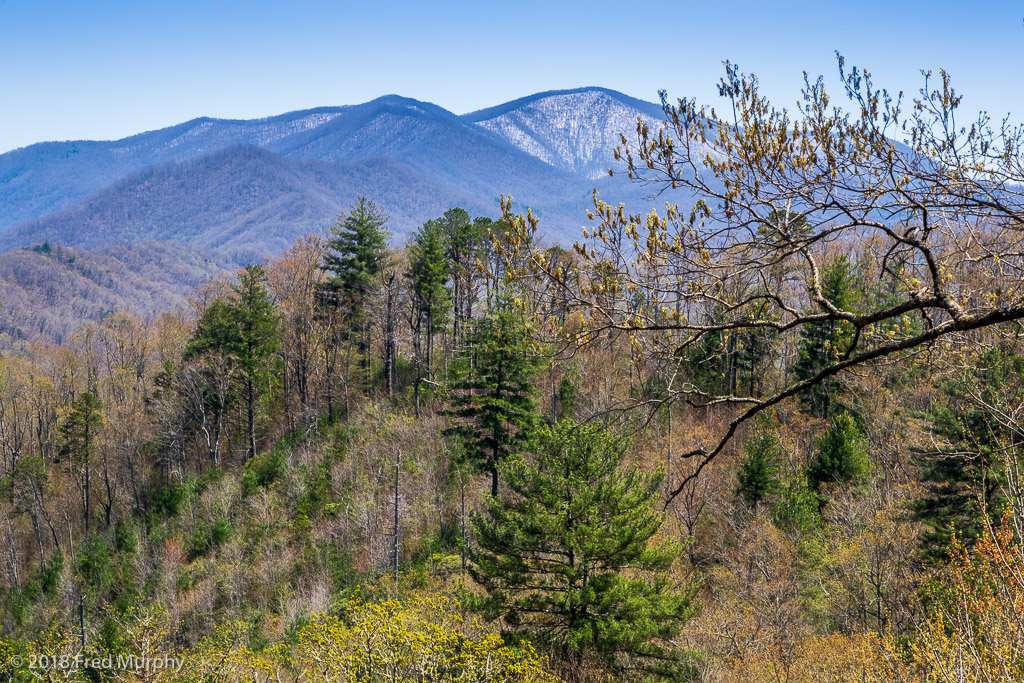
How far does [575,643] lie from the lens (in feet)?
48.2

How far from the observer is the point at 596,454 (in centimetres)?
1620

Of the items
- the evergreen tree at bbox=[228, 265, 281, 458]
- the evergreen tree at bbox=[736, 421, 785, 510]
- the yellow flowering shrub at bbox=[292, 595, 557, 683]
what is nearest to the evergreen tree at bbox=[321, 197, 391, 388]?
the evergreen tree at bbox=[228, 265, 281, 458]

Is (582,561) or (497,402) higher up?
(497,402)

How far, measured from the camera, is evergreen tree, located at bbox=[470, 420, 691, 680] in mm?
15078

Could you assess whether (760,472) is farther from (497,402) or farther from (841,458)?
(497,402)

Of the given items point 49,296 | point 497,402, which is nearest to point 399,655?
point 497,402

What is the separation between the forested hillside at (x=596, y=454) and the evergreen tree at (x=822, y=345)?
206mm

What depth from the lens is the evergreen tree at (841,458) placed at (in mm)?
24359

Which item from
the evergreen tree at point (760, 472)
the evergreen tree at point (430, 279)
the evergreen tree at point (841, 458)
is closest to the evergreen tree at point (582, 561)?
the evergreen tree at point (760, 472)

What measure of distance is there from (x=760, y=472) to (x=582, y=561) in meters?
11.2

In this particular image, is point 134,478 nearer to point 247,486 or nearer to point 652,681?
point 247,486

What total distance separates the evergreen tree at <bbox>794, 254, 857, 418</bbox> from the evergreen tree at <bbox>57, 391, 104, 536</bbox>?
39.6 m

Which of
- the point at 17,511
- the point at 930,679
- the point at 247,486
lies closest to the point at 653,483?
the point at 930,679

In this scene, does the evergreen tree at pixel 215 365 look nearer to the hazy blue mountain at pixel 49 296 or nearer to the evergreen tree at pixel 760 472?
the evergreen tree at pixel 760 472
